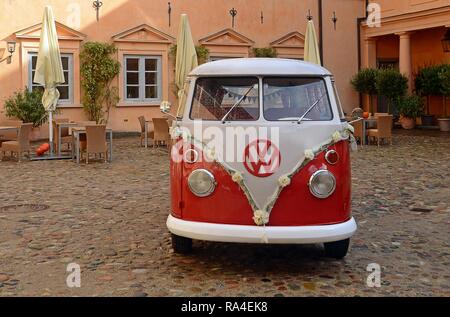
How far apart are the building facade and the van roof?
13.8 m

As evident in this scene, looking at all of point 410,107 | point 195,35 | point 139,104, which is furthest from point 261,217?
point 410,107

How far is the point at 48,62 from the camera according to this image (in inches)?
500

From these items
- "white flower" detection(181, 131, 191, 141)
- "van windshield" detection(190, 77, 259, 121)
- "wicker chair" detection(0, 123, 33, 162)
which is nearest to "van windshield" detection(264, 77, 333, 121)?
"van windshield" detection(190, 77, 259, 121)

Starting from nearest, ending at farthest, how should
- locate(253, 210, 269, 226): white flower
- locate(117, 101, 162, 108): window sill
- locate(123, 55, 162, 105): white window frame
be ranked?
locate(253, 210, 269, 226): white flower < locate(117, 101, 162, 108): window sill < locate(123, 55, 162, 105): white window frame

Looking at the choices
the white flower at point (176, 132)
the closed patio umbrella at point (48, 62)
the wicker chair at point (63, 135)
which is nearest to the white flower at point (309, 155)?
the white flower at point (176, 132)

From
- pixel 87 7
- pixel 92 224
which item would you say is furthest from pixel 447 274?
pixel 87 7

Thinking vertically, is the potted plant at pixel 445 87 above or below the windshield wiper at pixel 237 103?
above

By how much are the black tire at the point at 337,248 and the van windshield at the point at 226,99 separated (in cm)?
139

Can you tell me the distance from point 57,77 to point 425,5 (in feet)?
45.7

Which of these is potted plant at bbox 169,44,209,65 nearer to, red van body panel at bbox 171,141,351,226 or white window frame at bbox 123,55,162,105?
white window frame at bbox 123,55,162,105

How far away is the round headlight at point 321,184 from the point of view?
184 inches

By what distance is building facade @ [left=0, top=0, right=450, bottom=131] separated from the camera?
17.6 metres

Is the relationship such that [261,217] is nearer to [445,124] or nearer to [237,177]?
[237,177]

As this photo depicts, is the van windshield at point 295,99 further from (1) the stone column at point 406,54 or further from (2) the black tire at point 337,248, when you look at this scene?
(1) the stone column at point 406,54
